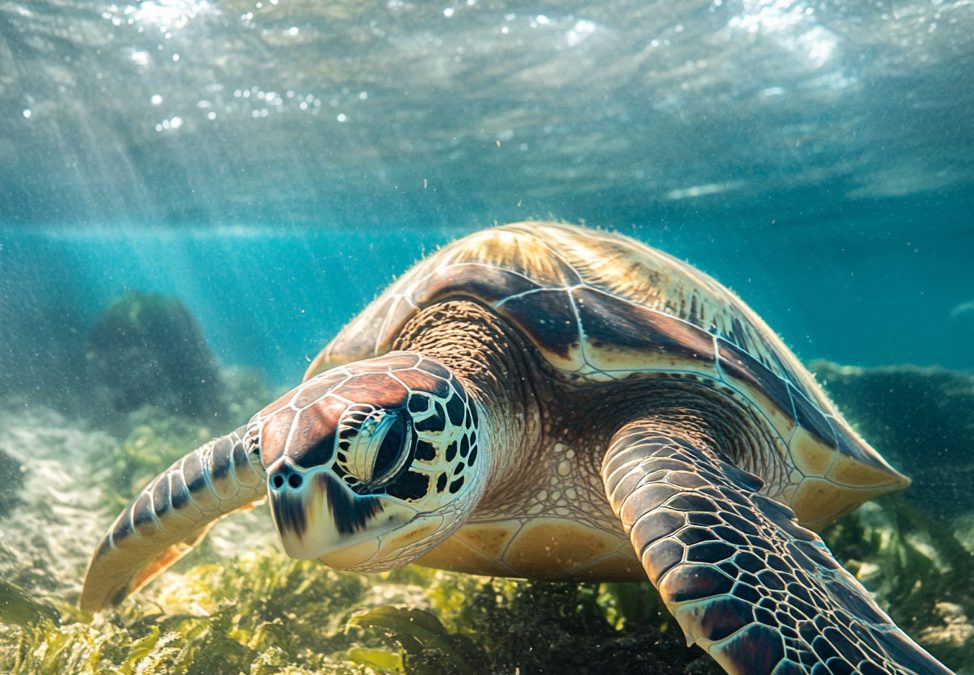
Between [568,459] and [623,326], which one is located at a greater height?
[623,326]

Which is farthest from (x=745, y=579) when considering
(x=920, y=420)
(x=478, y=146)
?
(x=478, y=146)

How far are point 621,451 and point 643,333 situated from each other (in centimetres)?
60

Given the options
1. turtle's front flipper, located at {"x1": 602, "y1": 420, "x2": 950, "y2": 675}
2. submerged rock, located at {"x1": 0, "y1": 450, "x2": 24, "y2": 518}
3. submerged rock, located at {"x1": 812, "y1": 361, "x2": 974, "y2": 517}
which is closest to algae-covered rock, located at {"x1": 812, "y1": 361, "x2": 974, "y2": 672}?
submerged rock, located at {"x1": 812, "y1": 361, "x2": 974, "y2": 517}

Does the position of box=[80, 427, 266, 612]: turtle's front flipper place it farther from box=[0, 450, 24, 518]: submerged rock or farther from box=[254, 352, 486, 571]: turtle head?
box=[0, 450, 24, 518]: submerged rock

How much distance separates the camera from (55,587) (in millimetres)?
3463

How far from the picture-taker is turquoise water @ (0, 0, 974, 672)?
20.0 feet

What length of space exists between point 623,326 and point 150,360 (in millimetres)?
10278

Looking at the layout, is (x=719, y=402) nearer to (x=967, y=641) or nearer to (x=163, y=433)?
(x=967, y=641)

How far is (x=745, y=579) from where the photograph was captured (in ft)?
4.77

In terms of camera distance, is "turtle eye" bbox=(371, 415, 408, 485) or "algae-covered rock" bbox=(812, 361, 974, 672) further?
"algae-covered rock" bbox=(812, 361, 974, 672)

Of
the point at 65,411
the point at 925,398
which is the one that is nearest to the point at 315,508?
the point at 925,398

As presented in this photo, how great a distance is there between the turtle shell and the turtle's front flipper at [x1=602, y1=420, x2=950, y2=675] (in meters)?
0.61

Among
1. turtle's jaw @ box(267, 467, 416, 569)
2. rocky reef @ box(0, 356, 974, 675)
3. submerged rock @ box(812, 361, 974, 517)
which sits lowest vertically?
submerged rock @ box(812, 361, 974, 517)

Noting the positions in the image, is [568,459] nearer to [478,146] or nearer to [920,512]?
[920,512]
